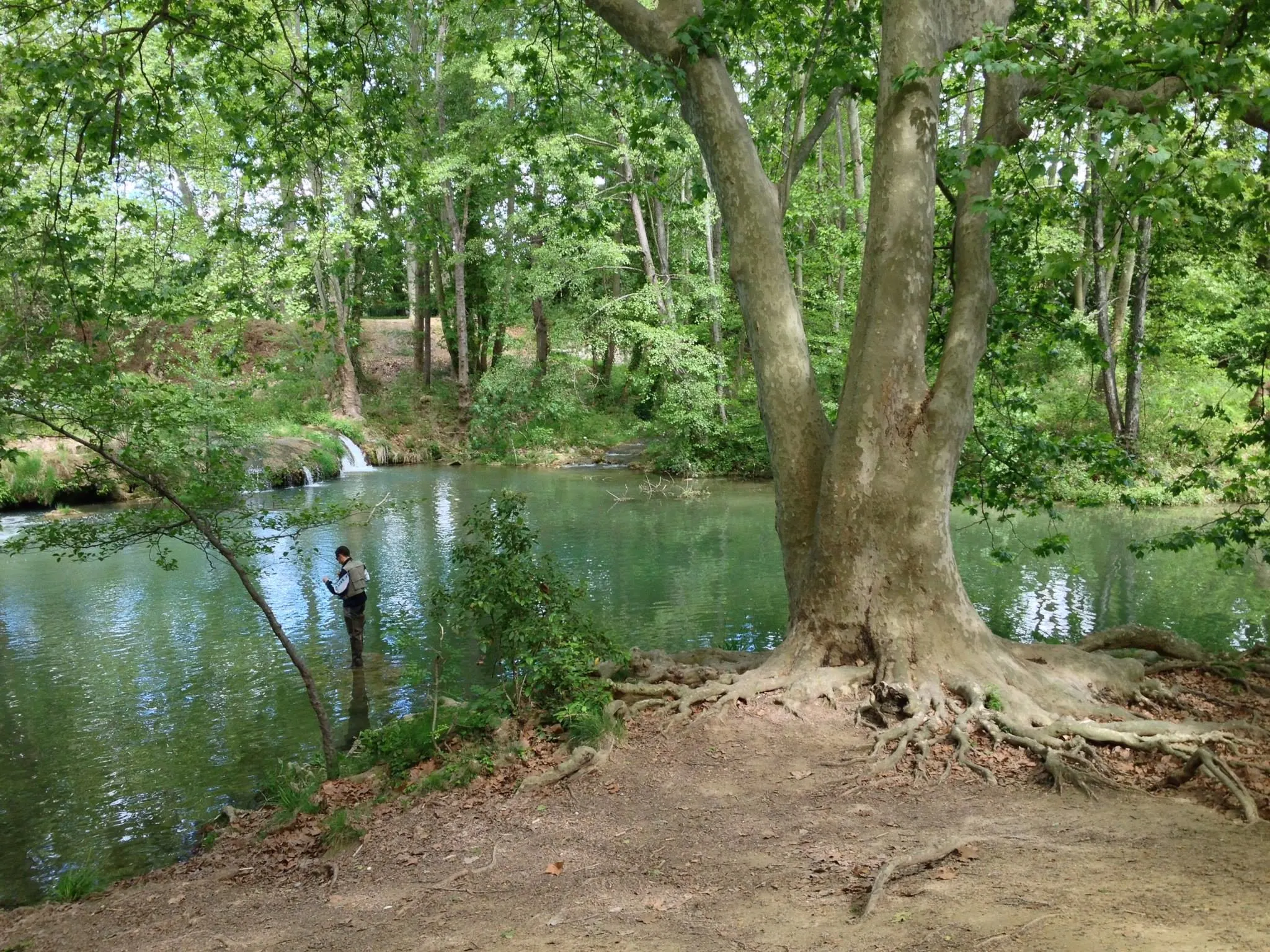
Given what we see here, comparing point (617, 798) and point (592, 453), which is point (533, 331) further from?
point (617, 798)

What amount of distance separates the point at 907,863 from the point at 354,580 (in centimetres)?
807

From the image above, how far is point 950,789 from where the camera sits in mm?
5340

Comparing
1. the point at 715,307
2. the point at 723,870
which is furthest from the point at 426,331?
the point at 723,870

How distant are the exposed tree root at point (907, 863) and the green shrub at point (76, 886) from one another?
514 centimetres

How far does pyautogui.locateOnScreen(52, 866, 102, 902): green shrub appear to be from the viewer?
579 centimetres

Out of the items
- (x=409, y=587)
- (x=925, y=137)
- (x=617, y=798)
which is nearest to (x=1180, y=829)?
(x=617, y=798)

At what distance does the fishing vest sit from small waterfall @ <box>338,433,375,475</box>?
19.1 m

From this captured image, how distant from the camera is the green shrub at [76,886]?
5.79 metres

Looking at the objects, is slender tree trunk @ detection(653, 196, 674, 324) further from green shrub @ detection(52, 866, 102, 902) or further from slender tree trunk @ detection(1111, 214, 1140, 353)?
green shrub @ detection(52, 866, 102, 902)

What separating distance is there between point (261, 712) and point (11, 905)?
3356 mm

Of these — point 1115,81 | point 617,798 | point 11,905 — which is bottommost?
point 11,905

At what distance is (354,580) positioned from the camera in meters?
10.7

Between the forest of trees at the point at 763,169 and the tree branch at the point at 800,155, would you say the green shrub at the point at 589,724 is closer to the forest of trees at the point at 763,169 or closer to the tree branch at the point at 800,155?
the forest of trees at the point at 763,169

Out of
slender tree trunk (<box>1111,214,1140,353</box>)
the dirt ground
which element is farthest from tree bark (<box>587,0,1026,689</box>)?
slender tree trunk (<box>1111,214,1140,353</box>)
